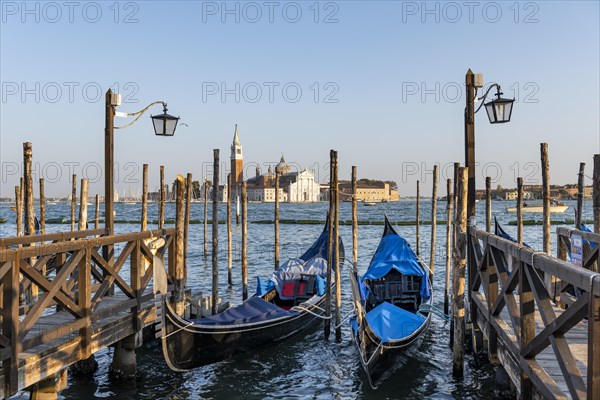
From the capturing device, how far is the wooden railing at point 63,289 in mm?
3719

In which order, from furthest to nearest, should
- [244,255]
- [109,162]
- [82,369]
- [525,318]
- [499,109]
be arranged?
[244,255] → [82,369] → [109,162] → [499,109] → [525,318]

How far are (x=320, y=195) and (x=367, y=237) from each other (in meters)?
101

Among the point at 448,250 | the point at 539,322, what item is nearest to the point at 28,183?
the point at 539,322

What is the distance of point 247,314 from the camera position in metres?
7.32

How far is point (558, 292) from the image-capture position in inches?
240

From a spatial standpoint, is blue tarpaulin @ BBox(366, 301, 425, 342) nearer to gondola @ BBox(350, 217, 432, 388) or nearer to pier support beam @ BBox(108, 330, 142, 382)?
gondola @ BBox(350, 217, 432, 388)

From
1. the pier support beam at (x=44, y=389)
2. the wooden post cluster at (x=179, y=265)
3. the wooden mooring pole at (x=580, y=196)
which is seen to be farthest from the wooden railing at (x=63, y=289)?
the wooden mooring pole at (x=580, y=196)

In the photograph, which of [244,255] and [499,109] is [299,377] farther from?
[244,255]

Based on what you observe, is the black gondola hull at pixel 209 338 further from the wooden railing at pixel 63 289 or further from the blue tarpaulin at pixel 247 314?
the wooden railing at pixel 63 289

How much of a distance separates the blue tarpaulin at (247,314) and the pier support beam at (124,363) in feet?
2.46

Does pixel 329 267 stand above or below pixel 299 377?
above

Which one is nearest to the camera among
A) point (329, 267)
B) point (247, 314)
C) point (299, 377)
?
point (299, 377)

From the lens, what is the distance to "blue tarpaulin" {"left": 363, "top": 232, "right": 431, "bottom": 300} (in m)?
9.37

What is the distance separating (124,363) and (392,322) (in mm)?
3330
